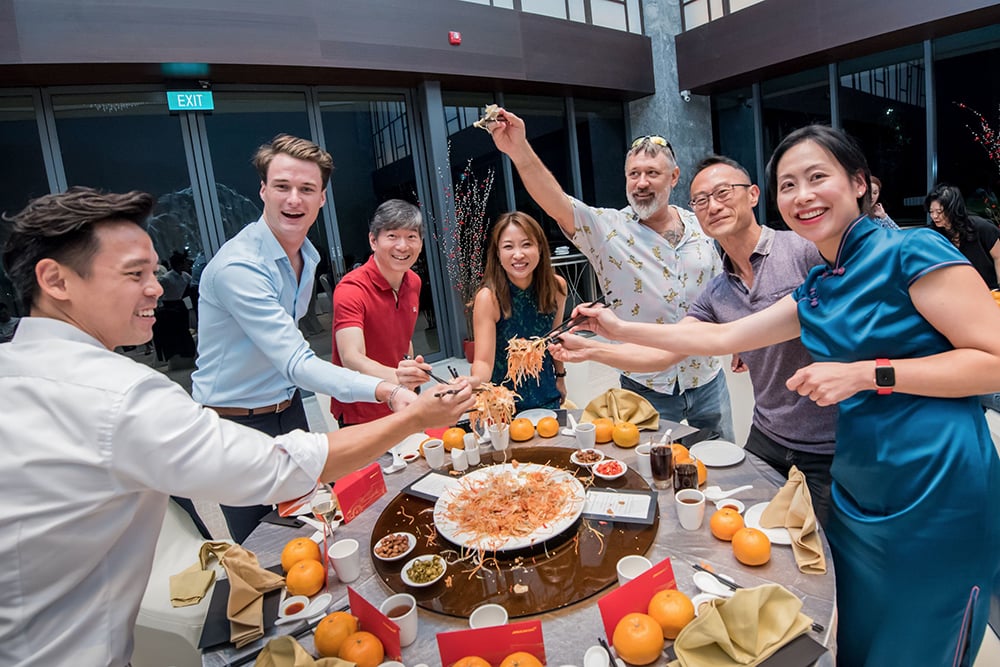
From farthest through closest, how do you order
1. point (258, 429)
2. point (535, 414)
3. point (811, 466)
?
point (535, 414), point (258, 429), point (811, 466)

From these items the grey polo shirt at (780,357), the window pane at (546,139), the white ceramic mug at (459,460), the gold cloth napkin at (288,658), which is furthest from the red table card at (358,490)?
the window pane at (546,139)

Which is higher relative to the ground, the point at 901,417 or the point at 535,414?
the point at 901,417

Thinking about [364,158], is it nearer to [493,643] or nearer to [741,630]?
[493,643]

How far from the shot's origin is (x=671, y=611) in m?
1.14

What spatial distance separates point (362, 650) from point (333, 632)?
10 cm

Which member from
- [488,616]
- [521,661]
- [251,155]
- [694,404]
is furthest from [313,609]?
[251,155]

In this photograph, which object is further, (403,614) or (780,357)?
(780,357)

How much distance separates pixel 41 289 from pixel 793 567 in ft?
6.08

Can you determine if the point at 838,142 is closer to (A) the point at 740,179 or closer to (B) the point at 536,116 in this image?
(A) the point at 740,179

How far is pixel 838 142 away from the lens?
154 centimetres

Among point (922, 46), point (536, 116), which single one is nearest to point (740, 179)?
point (536, 116)

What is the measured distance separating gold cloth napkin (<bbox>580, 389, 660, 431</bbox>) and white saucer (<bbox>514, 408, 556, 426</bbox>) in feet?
0.56

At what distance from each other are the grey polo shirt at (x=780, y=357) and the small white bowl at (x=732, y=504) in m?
0.52

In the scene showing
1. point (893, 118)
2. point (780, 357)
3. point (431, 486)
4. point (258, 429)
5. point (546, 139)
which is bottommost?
point (431, 486)
